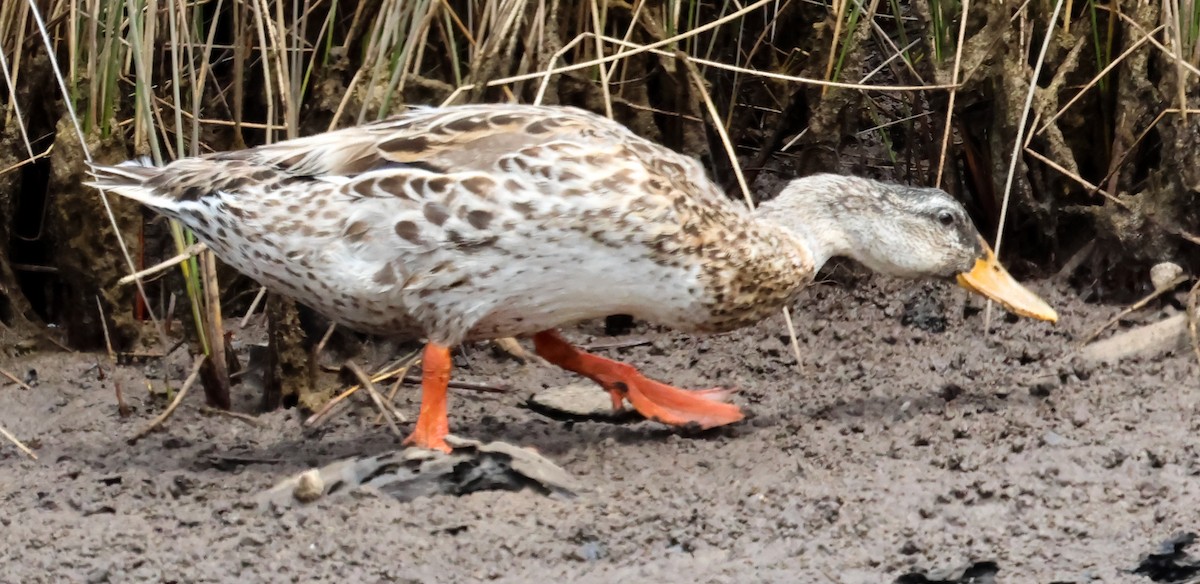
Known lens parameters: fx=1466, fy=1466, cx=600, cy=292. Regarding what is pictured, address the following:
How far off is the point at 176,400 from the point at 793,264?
182cm

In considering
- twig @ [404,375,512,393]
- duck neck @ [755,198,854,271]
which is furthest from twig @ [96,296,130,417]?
duck neck @ [755,198,854,271]

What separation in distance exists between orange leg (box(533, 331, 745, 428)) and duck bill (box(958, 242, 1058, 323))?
811 mm

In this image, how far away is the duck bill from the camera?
4316 mm

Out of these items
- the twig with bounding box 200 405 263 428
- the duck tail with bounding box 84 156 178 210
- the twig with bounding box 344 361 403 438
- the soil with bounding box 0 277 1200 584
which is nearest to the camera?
the soil with bounding box 0 277 1200 584

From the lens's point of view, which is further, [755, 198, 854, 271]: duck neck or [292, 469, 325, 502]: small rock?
[755, 198, 854, 271]: duck neck

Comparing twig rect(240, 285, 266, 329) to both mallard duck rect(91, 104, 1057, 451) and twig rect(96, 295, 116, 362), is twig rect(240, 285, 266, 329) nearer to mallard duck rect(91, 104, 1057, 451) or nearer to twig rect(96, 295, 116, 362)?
twig rect(96, 295, 116, 362)

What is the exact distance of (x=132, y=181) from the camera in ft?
13.3

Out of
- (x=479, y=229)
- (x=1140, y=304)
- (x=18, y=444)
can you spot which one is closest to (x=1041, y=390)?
(x=1140, y=304)

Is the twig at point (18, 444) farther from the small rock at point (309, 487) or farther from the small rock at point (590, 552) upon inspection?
the small rock at point (590, 552)

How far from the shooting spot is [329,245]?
3822 mm

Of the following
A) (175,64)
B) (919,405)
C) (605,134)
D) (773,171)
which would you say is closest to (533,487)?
(605,134)

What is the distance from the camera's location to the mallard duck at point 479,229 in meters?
3.76

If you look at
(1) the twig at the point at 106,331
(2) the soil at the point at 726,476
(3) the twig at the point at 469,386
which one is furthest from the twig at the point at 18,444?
(3) the twig at the point at 469,386

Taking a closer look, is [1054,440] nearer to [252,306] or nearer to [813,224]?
[813,224]
